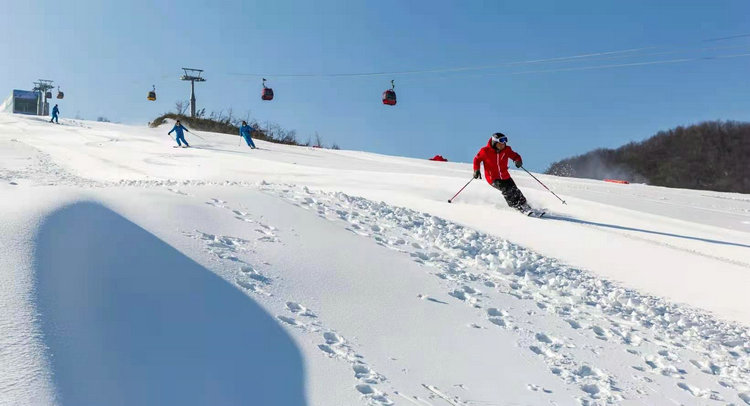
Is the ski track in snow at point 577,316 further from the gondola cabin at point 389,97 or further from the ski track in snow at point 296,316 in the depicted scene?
the gondola cabin at point 389,97

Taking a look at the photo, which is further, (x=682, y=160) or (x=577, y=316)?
(x=682, y=160)

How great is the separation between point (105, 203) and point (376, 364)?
15.5ft

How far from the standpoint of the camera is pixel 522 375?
16.5 ft

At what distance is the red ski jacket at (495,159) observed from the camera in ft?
42.3

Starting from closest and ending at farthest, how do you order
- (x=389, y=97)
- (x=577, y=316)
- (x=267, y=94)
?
(x=577, y=316)
(x=389, y=97)
(x=267, y=94)

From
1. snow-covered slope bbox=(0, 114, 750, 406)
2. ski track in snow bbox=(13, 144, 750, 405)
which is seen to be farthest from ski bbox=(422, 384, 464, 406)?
ski track in snow bbox=(13, 144, 750, 405)

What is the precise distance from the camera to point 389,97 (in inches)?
1323

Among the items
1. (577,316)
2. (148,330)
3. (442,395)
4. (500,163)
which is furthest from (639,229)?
(148,330)

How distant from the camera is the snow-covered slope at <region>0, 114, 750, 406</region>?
13.6 ft

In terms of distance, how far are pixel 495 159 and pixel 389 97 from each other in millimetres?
21304

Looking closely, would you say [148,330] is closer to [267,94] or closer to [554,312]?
[554,312]

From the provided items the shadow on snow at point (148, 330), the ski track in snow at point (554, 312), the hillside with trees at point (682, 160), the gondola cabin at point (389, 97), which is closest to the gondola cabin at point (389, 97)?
the gondola cabin at point (389, 97)

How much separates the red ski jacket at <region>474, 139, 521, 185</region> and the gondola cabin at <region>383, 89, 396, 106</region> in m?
21.1

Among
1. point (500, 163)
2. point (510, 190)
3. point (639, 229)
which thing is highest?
point (500, 163)
